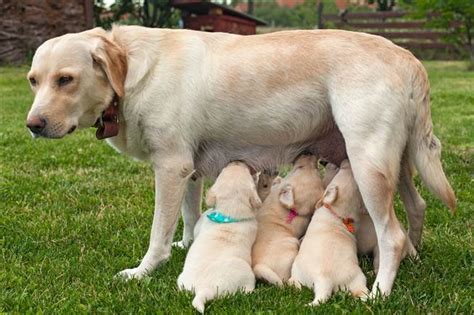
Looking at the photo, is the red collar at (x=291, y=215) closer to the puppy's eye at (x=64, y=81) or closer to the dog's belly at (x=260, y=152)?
the dog's belly at (x=260, y=152)

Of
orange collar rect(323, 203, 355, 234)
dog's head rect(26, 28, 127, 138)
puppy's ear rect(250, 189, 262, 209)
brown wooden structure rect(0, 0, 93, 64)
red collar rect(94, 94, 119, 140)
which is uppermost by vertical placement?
dog's head rect(26, 28, 127, 138)

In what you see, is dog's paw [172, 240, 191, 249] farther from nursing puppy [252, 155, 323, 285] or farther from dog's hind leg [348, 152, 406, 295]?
dog's hind leg [348, 152, 406, 295]

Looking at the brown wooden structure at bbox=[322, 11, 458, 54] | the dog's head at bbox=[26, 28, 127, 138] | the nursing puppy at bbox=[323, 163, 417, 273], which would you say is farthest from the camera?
the brown wooden structure at bbox=[322, 11, 458, 54]

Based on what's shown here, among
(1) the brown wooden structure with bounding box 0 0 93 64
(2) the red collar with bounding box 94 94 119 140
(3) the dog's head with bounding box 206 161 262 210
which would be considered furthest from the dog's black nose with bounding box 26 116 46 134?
(1) the brown wooden structure with bounding box 0 0 93 64

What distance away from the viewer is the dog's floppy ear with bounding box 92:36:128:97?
11.4ft

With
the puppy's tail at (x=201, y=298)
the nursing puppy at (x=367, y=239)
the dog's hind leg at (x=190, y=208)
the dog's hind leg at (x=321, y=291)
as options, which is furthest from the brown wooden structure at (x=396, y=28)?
the puppy's tail at (x=201, y=298)

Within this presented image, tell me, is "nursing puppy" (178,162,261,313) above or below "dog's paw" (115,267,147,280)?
above

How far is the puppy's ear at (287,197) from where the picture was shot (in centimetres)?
372

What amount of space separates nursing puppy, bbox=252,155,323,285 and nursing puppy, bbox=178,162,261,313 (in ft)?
0.33

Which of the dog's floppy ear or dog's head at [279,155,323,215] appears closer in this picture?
the dog's floppy ear

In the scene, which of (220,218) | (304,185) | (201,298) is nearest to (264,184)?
(304,185)

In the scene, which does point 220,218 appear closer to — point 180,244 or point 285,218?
point 285,218

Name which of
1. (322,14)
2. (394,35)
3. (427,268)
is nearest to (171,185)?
(427,268)

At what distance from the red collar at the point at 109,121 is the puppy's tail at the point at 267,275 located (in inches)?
40.9
